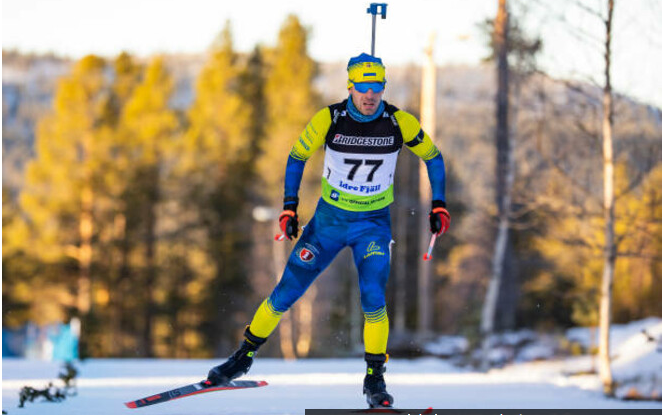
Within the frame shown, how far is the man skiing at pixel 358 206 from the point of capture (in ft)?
21.0

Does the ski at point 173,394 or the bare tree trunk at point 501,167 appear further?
the bare tree trunk at point 501,167

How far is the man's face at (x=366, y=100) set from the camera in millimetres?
6379

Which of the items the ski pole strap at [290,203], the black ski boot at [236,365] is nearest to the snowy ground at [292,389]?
the black ski boot at [236,365]

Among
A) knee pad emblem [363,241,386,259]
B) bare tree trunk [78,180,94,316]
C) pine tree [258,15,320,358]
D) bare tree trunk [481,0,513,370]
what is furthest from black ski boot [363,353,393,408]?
bare tree trunk [78,180,94,316]

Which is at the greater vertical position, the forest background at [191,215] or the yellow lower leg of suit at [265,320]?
the forest background at [191,215]

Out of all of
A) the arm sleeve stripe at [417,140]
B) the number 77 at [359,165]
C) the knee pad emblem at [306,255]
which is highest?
the arm sleeve stripe at [417,140]

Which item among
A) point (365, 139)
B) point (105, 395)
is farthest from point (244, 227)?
point (365, 139)

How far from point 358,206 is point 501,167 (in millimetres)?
9791

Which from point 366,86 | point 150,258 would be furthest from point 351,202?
point 150,258

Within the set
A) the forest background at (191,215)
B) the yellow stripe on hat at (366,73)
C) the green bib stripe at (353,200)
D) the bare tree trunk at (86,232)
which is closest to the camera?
the yellow stripe on hat at (366,73)

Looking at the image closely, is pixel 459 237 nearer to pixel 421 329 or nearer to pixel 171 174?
pixel 421 329

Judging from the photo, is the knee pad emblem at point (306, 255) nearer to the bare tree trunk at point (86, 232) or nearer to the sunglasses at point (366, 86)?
the sunglasses at point (366, 86)

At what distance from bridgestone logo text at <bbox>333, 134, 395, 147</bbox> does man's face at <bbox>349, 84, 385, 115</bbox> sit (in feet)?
0.64

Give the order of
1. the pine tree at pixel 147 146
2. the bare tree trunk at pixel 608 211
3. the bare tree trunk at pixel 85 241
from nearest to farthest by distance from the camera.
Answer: the bare tree trunk at pixel 608 211, the bare tree trunk at pixel 85 241, the pine tree at pixel 147 146
